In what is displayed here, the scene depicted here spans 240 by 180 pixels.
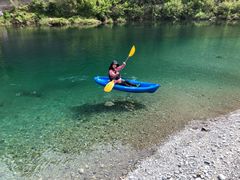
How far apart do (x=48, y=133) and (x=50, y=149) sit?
137cm

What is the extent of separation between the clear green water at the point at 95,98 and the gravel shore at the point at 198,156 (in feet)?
3.49

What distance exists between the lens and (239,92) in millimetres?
15391

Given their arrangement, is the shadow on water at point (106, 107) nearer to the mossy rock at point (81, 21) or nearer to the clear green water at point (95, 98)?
the clear green water at point (95, 98)

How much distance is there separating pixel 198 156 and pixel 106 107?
664cm

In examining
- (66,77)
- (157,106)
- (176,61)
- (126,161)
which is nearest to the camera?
(126,161)

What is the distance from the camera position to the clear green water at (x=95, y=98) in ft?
35.2

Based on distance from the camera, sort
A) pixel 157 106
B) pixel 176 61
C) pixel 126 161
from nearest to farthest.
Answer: pixel 126 161 → pixel 157 106 → pixel 176 61

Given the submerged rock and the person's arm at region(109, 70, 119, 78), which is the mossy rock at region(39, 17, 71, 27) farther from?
the person's arm at region(109, 70, 119, 78)

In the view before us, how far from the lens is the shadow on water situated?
1321 cm

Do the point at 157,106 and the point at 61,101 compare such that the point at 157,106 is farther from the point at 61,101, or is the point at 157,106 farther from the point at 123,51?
the point at 123,51

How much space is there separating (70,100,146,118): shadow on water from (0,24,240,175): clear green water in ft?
0.19

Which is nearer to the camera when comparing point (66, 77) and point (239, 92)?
point (239, 92)

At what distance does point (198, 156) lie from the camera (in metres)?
8.35

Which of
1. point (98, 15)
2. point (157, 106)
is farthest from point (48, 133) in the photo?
point (98, 15)
